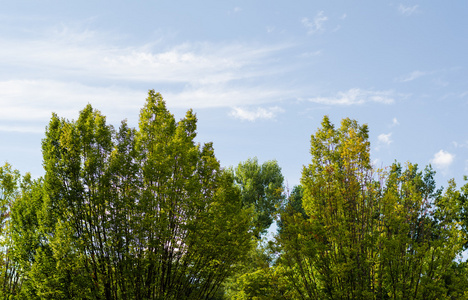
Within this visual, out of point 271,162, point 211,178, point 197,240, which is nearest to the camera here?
point 197,240

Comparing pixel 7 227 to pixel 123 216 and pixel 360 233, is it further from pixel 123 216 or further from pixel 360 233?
pixel 360 233

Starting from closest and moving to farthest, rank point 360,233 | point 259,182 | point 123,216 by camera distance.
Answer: point 360,233
point 123,216
point 259,182

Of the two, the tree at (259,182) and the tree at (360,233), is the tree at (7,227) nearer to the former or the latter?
the tree at (360,233)

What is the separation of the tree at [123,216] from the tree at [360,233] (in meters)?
3.67

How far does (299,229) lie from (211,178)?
195 inches

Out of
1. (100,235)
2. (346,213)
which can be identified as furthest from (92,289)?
(346,213)

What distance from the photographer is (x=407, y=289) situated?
12.8m

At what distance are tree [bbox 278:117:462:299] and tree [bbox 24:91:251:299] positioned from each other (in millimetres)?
3675

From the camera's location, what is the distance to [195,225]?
1502cm

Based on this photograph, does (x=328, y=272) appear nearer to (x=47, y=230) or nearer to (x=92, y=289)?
(x=92, y=289)

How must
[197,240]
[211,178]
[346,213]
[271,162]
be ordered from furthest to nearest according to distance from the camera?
1. [271,162]
2. [211,178]
3. [197,240]
4. [346,213]

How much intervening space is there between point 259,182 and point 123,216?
3339cm

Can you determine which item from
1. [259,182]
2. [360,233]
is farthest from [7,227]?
Answer: [259,182]

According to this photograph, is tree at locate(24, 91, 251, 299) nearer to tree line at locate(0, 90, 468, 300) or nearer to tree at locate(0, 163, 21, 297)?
tree line at locate(0, 90, 468, 300)
